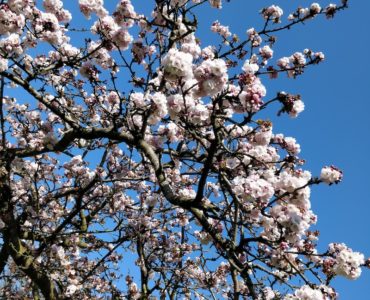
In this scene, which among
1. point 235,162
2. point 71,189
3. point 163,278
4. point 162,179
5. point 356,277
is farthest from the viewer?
point 163,278

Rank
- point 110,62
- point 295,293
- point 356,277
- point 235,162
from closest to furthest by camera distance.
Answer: point 295,293, point 356,277, point 235,162, point 110,62

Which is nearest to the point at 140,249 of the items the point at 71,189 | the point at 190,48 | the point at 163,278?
the point at 163,278

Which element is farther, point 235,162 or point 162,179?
point 235,162

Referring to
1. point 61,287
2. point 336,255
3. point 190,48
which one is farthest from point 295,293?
point 61,287

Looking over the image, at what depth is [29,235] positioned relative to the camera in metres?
8.61

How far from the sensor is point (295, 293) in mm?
4363

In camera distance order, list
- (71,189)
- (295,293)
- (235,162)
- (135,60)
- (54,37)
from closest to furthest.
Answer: (295,293) < (235,162) < (135,60) < (54,37) < (71,189)

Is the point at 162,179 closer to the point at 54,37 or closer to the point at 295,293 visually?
the point at 295,293

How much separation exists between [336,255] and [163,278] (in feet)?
20.4

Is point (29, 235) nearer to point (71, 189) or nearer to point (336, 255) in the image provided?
point (71, 189)

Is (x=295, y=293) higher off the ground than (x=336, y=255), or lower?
lower

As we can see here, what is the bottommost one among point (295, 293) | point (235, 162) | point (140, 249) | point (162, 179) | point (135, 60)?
point (295, 293)

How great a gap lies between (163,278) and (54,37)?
20.0 ft

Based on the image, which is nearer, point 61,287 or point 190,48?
point 190,48
